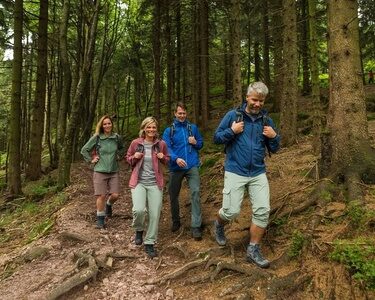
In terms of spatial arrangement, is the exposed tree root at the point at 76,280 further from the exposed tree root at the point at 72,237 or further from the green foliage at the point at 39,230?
the green foliage at the point at 39,230

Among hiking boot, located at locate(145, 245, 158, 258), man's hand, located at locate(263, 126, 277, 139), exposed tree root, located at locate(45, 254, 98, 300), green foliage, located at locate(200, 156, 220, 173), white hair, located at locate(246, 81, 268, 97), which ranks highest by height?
white hair, located at locate(246, 81, 268, 97)

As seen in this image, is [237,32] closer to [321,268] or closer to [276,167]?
[276,167]

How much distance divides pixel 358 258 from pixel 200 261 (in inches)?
80.2

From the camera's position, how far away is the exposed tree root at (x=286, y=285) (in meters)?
4.50

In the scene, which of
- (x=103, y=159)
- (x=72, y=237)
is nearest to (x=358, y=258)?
(x=72, y=237)

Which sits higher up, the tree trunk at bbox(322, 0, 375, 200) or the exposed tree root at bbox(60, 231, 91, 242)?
the tree trunk at bbox(322, 0, 375, 200)

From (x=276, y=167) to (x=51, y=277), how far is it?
4.92m

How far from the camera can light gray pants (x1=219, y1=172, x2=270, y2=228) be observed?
5254mm

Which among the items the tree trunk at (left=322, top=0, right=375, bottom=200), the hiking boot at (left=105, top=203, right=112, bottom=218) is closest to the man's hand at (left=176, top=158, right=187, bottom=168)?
the tree trunk at (left=322, top=0, right=375, bottom=200)

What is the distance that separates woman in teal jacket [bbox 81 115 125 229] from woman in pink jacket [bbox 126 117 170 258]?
1.57 meters

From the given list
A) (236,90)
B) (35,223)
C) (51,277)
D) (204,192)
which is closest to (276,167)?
(204,192)

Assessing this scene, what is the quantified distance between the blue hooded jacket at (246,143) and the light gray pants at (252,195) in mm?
81

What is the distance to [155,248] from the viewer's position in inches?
263

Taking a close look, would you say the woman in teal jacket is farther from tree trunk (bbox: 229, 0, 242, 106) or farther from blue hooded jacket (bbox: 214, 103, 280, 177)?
tree trunk (bbox: 229, 0, 242, 106)
